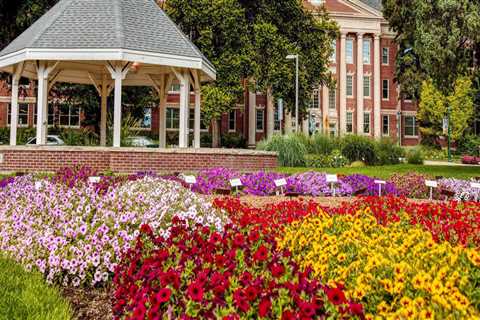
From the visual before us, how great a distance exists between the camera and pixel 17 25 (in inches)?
877

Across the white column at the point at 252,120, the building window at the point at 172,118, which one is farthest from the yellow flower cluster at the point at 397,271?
the white column at the point at 252,120

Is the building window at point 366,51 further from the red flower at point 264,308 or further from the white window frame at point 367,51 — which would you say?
the red flower at point 264,308

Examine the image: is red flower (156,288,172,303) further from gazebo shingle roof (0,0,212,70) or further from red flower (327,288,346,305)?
gazebo shingle roof (0,0,212,70)

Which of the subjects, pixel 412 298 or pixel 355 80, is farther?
pixel 355 80

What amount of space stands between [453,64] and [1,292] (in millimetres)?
19960

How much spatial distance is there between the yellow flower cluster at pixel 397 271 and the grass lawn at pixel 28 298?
193cm

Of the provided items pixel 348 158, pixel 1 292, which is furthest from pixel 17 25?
pixel 1 292

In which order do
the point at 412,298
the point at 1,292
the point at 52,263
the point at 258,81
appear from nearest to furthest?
1. the point at 412,298
2. the point at 1,292
3. the point at 52,263
4. the point at 258,81

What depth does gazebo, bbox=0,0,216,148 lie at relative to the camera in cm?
1326

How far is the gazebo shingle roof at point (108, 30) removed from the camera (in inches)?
530

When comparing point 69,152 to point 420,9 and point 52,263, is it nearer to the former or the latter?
point 52,263

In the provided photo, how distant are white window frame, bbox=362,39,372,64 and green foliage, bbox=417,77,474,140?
8227 mm

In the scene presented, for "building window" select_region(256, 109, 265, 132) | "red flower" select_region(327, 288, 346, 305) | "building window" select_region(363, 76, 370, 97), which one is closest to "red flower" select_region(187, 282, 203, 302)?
"red flower" select_region(327, 288, 346, 305)

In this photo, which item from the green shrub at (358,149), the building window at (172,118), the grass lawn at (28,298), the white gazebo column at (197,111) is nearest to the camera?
the grass lawn at (28,298)
